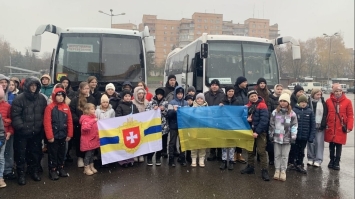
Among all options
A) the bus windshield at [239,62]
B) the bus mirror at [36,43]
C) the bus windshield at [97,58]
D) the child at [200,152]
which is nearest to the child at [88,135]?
the child at [200,152]

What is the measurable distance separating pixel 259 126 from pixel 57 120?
380cm

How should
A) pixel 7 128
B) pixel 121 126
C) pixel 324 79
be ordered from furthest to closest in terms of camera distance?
pixel 324 79 → pixel 121 126 → pixel 7 128

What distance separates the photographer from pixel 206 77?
1014cm

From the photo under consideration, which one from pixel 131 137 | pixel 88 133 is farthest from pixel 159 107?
pixel 88 133

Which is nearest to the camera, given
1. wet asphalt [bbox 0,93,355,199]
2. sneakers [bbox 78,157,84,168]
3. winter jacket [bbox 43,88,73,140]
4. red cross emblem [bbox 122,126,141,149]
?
wet asphalt [bbox 0,93,355,199]

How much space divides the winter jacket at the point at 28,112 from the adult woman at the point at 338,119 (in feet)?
19.5

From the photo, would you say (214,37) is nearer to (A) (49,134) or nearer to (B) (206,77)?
(B) (206,77)

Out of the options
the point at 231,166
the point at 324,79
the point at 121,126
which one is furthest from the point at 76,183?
the point at 324,79

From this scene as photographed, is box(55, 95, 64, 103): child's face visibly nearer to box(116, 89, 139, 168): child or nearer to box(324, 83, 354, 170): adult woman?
box(116, 89, 139, 168): child

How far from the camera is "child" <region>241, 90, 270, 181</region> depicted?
5996 mm

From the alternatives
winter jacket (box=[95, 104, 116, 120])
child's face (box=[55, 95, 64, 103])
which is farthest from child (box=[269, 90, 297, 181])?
child's face (box=[55, 95, 64, 103])

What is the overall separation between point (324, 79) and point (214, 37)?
5971 cm

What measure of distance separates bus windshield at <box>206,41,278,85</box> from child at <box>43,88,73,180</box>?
5364 millimetres

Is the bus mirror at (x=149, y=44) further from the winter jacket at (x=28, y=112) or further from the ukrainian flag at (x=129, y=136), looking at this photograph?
the winter jacket at (x=28, y=112)
